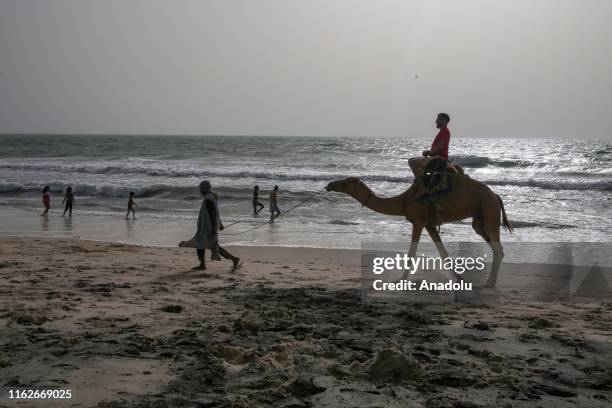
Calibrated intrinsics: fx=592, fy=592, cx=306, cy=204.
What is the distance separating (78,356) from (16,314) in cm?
178

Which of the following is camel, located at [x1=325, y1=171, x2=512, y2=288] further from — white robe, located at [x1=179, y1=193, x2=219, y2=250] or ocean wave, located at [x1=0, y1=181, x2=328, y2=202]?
ocean wave, located at [x1=0, y1=181, x2=328, y2=202]

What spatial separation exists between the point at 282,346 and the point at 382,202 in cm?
457

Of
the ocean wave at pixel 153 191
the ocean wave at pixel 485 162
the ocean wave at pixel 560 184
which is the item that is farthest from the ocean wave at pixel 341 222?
the ocean wave at pixel 485 162

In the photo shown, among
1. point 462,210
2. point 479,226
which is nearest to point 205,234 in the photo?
point 462,210

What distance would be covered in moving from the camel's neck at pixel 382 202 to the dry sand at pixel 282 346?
1.44m

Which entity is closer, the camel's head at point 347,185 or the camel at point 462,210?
the camel at point 462,210

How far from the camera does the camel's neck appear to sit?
9.63 metres

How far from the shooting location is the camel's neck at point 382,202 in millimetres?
9633

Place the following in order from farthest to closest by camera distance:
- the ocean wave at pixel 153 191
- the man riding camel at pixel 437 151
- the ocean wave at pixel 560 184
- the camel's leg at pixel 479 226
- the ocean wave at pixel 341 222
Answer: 1. the ocean wave at pixel 560 184
2. the ocean wave at pixel 153 191
3. the ocean wave at pixel 341 222
4. the camel's leg at pixel 479 226
5. the man riding camel at pixel 437 151

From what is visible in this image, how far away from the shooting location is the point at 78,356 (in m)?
5.33

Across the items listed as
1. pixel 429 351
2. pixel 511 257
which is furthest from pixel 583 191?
pixel 429 351

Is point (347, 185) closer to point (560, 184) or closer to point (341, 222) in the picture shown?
point (341, 222)

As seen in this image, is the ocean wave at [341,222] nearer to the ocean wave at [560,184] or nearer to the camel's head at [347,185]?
the camel's head at [347,185]

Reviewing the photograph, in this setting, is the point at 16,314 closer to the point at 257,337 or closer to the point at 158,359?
the point at 158,359
